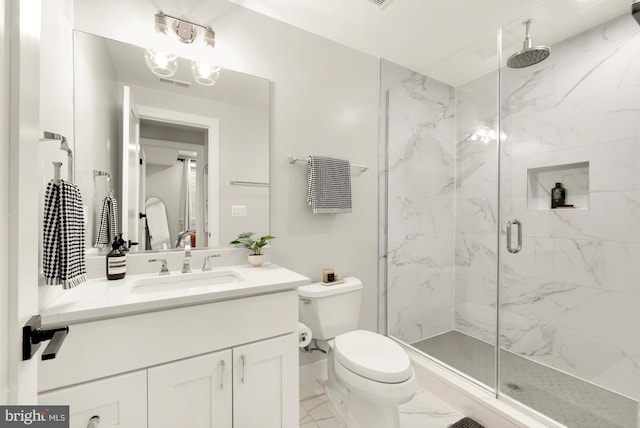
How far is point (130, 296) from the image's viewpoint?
1.03 meters

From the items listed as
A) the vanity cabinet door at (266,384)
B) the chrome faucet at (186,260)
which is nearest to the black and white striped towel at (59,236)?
the chrome faucet at (186,260)

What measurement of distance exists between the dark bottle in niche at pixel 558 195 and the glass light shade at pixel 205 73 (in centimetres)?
234

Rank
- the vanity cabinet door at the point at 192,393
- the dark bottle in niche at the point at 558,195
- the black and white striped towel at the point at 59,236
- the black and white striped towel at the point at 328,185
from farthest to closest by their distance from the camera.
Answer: the dark bottle in niche at the point at 558,195
the black and white striped towel at the point at 328,185
the vanity cabinet door at the point at 192,393
the black and white striped towel at the point at 59,236

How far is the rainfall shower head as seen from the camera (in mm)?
1873

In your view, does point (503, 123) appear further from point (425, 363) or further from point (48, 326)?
point (48, 326)

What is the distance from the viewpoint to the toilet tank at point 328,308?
167 centimetres

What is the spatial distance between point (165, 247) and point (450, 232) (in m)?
2.24

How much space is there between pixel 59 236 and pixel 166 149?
75 centimetres

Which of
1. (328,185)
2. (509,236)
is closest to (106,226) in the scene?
(328,185)

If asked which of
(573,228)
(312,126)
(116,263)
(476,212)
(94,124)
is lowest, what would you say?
(116,263)

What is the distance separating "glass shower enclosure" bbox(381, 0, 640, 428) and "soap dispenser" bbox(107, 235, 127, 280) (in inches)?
66.8

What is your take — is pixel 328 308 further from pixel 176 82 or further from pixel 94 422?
pixel 176 82

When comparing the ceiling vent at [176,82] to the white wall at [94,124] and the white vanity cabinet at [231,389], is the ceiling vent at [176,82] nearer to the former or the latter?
the white wall at [94,124]

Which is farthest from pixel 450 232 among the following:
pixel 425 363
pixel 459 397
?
pixel 459 397
